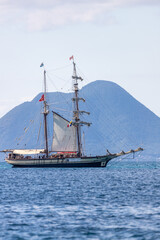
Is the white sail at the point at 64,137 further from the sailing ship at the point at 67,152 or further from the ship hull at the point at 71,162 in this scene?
the ship hull at the point at 71,162

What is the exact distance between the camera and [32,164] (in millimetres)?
142500

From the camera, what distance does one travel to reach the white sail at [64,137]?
140 meters

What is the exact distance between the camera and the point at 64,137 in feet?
461

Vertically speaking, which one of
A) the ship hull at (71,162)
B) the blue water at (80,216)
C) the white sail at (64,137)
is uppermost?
the white sail at (64,137)

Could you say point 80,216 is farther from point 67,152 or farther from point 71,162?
point 67,152

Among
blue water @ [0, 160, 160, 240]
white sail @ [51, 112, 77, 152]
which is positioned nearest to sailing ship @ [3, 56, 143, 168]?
white sail @ [51, 112, 77, 152]

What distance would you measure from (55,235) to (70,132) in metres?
108

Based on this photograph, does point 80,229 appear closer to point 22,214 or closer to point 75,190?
point 22,214

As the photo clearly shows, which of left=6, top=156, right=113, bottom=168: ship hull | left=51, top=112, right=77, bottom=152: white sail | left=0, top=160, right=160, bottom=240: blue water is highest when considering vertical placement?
left=51, top=112, right=77, bottom=152: white sail

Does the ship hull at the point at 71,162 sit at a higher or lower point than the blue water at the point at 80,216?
higher

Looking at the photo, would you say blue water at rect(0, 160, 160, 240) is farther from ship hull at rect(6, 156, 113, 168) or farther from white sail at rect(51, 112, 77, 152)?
white sail at rect(51, 112, 77, 152)

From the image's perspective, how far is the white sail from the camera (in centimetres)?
14000

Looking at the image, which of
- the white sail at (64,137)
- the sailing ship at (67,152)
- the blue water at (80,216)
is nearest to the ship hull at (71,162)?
the sailing ship at (67,152)

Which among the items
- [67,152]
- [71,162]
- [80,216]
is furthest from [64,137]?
[80,216]
